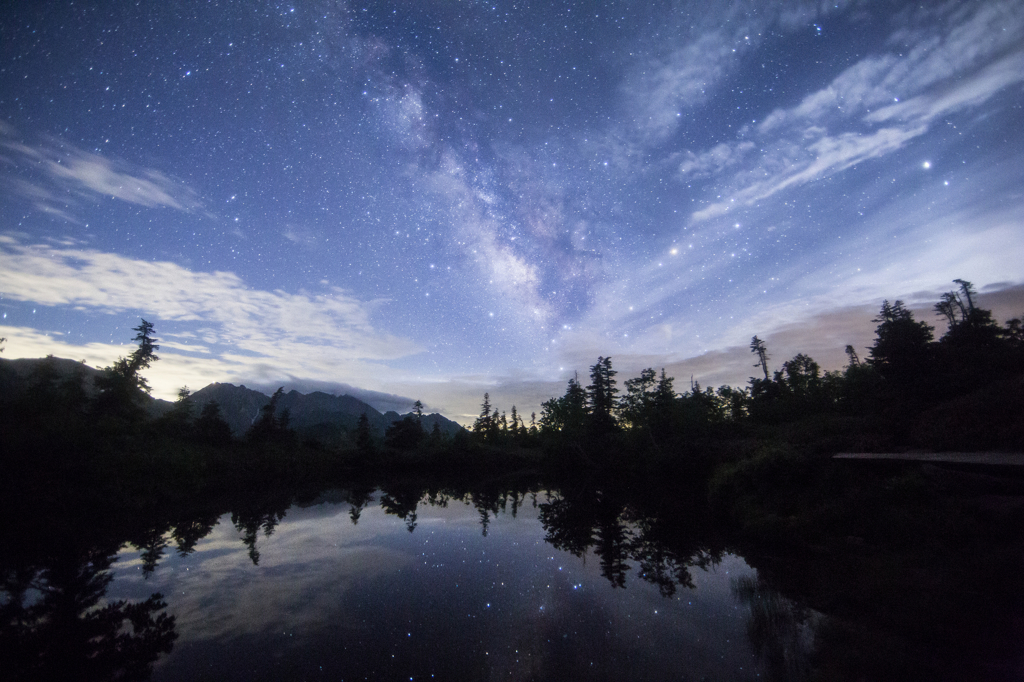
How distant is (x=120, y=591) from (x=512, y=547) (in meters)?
11.5

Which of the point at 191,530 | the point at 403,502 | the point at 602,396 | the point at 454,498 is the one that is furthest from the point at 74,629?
the point at 602,396

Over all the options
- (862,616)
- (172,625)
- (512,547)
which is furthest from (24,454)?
(862,616)

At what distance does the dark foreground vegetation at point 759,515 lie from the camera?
6066 mm

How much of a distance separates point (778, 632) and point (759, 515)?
8.58 m

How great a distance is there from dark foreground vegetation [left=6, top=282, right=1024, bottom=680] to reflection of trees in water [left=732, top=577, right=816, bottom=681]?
51 mm

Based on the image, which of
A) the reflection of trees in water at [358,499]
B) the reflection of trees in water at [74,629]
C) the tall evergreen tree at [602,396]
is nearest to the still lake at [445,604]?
the reflection of trees in water at [74,629]

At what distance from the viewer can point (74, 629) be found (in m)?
6.96

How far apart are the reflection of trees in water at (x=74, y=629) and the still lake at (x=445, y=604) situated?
350 millimetres

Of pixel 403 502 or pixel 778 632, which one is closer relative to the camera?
pixel 778 632

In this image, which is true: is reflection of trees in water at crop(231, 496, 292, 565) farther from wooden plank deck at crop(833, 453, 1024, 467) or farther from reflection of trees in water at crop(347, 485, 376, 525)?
wooden plank deck at crop(833, 453, 1024, 467)

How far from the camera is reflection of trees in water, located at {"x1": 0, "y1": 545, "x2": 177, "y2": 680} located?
575 centimetres

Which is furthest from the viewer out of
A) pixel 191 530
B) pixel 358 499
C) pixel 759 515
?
pixel 358 499

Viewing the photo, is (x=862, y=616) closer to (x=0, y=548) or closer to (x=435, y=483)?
(x=0, y=548)

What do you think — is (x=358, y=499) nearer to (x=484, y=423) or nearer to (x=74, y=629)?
(x=74, y=629)
